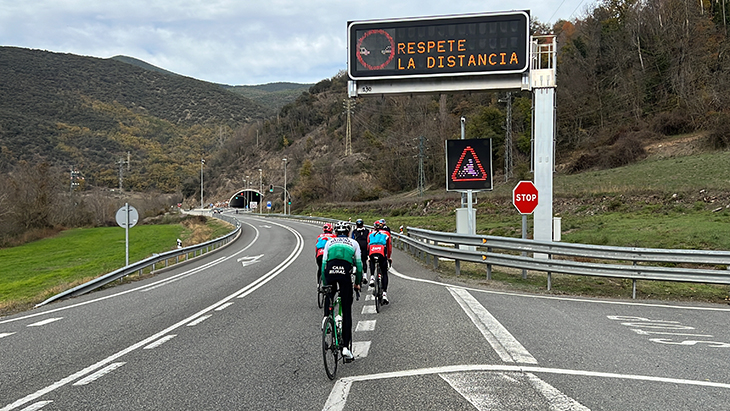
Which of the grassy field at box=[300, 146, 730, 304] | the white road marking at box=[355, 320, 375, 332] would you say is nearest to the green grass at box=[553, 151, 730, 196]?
the grassy field at box=[300, 146, 730, 304]

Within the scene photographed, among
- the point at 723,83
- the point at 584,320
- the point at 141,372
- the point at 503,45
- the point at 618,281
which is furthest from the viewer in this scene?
the point at 723,83

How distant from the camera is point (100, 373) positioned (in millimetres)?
5922

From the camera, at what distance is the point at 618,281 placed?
1413 centimetres

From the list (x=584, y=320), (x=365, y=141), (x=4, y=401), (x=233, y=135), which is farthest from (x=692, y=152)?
(x=233, y=135)

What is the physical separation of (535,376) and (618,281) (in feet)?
33.2

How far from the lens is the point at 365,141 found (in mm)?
111250

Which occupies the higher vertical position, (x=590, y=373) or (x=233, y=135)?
(x=233, y=135)

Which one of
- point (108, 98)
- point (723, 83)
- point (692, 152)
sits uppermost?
point (108, 98)

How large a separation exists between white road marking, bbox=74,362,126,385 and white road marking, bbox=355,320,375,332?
332cm

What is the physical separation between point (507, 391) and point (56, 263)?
3084cm

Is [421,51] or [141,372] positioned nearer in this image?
[141,372]

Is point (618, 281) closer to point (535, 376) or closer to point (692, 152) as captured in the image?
point (535, 376)

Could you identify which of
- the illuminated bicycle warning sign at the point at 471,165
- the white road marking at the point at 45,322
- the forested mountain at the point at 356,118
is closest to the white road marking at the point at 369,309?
the white road marking at the point at 45,322

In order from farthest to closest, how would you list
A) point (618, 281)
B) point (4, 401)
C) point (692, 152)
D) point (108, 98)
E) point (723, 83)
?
point (108, 98), point (723, 83), point (692, 152), point (618, 281), point (4, 401)
